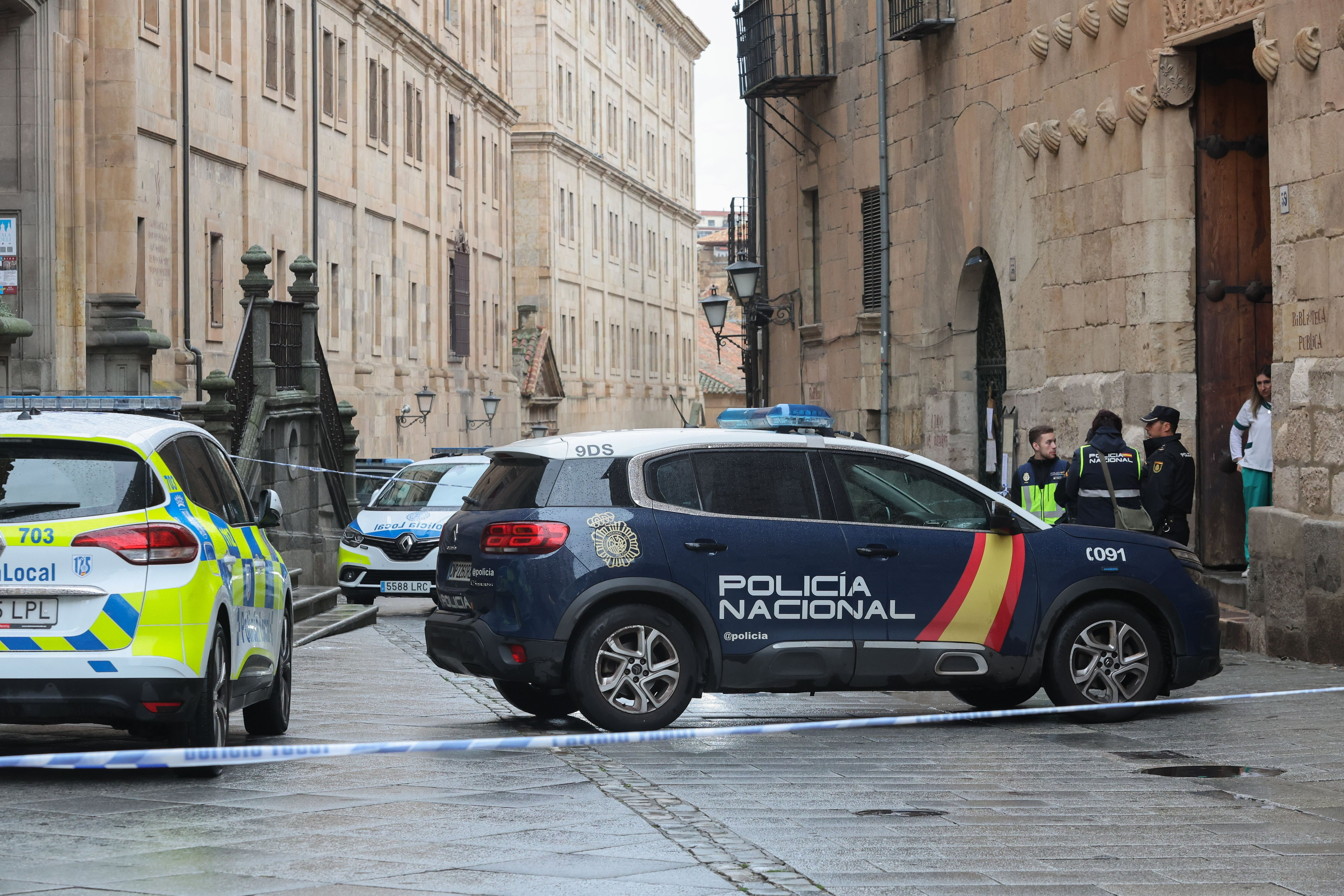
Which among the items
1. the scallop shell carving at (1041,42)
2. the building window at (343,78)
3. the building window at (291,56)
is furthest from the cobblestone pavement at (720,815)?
the building window at (343,78)

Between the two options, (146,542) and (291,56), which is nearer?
(146,542)

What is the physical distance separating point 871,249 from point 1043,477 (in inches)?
491

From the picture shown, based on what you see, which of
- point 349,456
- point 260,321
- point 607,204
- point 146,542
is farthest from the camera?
point 607,204

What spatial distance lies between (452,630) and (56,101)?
17.3 metres

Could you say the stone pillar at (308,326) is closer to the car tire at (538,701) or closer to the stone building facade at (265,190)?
the stone building facade at (265,190)

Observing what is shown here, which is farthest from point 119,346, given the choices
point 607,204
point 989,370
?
point 607,204

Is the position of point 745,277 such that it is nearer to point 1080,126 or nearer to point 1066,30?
point 1066,30

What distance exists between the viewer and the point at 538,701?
1123cm

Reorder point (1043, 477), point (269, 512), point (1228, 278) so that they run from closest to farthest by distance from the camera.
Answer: point (269, 512)
point (1043, 477)
point (1228, 278)

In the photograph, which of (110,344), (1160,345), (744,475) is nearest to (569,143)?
(110,344)

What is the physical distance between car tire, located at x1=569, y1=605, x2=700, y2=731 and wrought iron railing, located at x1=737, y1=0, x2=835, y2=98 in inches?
717

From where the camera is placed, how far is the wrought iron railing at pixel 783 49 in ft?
90.5

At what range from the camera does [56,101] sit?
1003 inches

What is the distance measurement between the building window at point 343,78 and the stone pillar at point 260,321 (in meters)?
20.1
